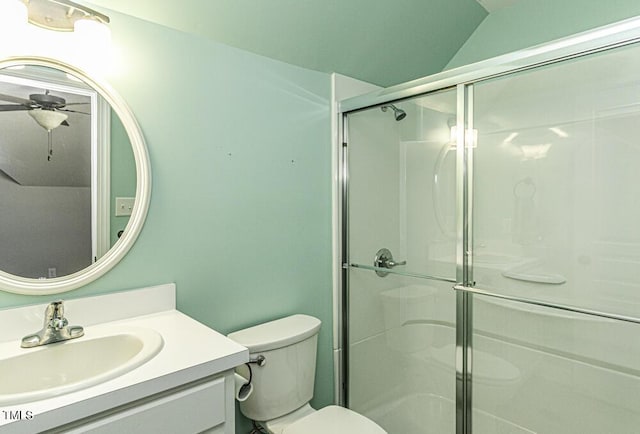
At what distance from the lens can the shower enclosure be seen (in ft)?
4.64

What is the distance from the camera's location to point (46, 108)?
4.04 feet

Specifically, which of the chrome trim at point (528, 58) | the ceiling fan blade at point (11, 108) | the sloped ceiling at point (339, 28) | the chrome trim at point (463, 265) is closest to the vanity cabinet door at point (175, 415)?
the ceiling fan blade at point (11, 108)

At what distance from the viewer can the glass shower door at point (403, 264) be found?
1.78m

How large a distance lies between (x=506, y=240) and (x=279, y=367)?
1.08 metres

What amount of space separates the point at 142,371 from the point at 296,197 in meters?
1.12

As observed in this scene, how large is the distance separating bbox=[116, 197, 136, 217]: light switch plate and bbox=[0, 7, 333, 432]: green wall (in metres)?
0.07

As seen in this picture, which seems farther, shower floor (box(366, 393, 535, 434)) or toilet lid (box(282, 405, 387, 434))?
shower floor (box(366, 393, 535, 434))

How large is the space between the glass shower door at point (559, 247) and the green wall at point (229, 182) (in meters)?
0.79

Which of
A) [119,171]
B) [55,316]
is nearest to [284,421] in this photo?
[55,316]

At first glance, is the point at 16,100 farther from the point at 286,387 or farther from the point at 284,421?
the point at 284,421

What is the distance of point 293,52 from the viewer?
70.9 inches

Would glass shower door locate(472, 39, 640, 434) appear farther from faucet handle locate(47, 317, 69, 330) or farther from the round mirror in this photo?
faucet handle locate(47, 317, 69, 330)

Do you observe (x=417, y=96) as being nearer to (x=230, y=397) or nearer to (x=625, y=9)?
(x=625, y=9)

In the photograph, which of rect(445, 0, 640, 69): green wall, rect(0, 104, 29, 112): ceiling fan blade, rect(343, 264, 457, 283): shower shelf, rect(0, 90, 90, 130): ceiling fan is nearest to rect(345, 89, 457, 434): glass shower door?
rect(343, 264, 457, 283): shower shelf
